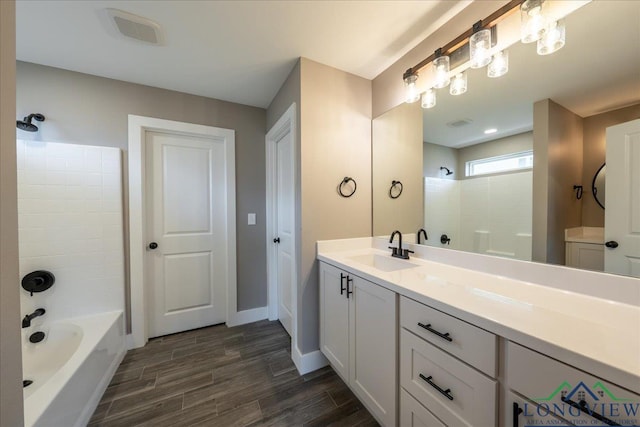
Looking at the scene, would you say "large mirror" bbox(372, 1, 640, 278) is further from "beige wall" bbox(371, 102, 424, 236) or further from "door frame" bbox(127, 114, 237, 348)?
"door frame" bbox(127, 114, 237, 348)

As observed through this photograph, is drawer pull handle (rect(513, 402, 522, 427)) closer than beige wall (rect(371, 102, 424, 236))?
Yes

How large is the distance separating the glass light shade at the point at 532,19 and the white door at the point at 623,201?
0.52m

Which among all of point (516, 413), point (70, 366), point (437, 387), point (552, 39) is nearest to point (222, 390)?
point (70, 366)

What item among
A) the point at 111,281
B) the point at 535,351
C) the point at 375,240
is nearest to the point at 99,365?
the point at 111,281

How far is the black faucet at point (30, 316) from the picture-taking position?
1.56 metres

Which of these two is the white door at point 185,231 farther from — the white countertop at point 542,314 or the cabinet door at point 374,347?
the white countertop at point 542,314

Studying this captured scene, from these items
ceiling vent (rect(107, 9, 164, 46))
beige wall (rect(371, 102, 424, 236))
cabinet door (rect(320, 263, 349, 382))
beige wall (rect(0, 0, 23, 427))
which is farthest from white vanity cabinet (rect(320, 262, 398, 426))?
ceiling vent (rect(107, 9, 164, 46))

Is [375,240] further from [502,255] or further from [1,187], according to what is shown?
[1,187]

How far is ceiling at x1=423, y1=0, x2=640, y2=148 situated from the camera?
0.87 metres

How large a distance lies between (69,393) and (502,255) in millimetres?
2369

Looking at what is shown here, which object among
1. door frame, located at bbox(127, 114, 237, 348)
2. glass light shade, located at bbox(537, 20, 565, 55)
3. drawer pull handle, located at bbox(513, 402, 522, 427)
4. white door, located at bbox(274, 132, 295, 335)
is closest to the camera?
drawer pull handle, located at bbox(513, 402, 522, 427)

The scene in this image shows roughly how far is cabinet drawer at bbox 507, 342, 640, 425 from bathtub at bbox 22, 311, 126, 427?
1.82 metres

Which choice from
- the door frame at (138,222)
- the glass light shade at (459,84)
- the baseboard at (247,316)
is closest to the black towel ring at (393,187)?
the glass light shade at (459,84)

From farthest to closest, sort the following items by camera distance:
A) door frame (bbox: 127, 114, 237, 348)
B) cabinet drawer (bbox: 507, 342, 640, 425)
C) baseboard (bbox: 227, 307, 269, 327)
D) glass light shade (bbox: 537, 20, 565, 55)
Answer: baseboard (bbox: 227, 307, 269, 327)
door frame (bbox: 127, 114, 237, 348)
glass light shade (bbox: 537, 20, 565, 55)
cabinet drawer (bbox: 507, 342, 640, 425)
